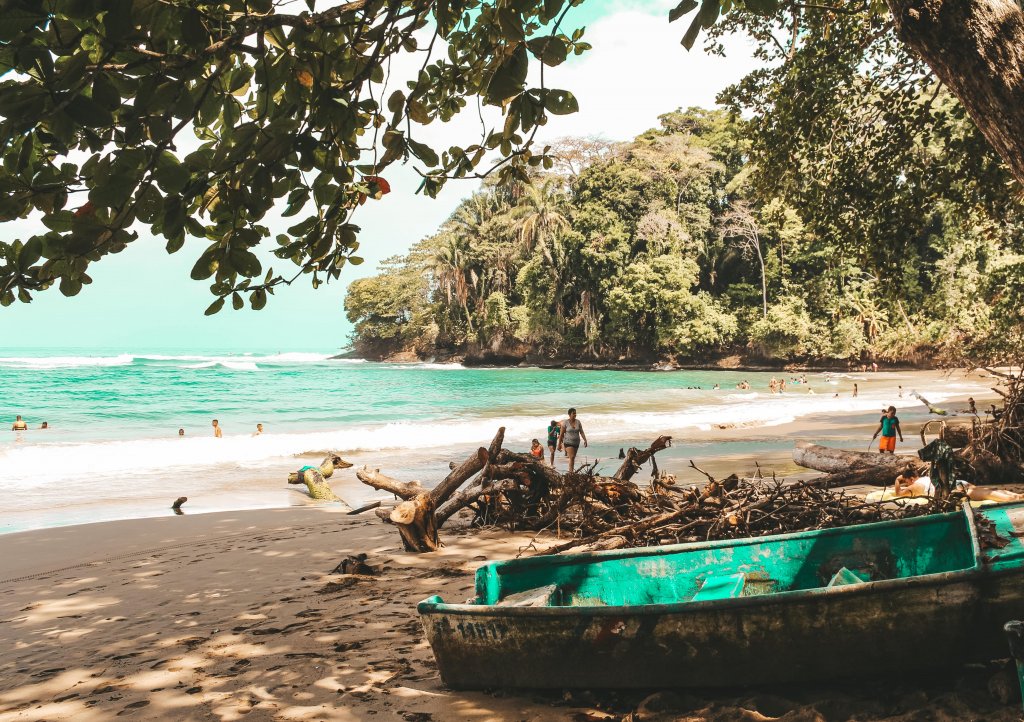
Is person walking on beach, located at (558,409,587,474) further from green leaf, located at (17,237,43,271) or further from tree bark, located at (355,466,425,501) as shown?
green leaf, located at (17,237,43,271)

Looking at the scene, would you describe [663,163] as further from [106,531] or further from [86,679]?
[86,679]

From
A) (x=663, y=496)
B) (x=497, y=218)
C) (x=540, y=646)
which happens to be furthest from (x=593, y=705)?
(x=497, y=218)

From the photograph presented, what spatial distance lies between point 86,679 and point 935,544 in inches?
206

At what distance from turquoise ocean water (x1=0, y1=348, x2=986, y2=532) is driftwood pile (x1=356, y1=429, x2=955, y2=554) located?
5.07 meters

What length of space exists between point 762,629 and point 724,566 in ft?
3.33

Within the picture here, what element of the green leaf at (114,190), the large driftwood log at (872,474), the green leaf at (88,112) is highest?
the green leaf at (88,112)

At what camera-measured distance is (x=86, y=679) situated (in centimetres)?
443

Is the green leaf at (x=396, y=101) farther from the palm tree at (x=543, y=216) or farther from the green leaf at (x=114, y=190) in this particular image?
the palm tree at (x=543, y=216)

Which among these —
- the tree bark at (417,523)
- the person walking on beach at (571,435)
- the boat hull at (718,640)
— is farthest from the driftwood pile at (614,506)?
the person walking on beach at (571,435)

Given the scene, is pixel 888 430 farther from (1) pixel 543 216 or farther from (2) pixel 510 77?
(1) pixel 543 216

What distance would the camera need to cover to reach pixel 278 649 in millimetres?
4719

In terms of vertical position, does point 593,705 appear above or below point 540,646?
below

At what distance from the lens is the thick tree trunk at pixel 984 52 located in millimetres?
2359

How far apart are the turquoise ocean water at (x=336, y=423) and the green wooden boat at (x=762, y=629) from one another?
Result: 9125 mm
